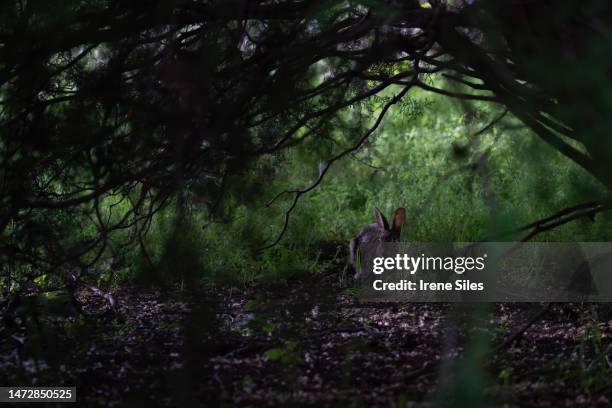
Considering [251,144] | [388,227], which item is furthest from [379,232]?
[251,144]

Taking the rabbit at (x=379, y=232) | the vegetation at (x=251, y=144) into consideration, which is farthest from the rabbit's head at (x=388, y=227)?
the vegetation at (x=251, y=144)

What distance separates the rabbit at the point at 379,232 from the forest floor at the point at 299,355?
0.46m

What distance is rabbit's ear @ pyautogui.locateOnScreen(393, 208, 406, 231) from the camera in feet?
12.6

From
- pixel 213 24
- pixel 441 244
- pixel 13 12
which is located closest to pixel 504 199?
pixel 441 244

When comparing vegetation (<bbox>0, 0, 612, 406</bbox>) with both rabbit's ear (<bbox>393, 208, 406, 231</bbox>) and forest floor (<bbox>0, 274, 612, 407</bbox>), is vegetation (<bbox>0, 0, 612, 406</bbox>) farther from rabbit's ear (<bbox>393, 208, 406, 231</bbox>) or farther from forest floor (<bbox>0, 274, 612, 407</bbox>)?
rabbit's ear (<bbox>393, 208, 406, 231</bbox>)

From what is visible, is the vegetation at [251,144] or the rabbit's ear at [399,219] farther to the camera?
the rabbit's ear at [399,219]

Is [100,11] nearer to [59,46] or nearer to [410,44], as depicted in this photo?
[59,46]

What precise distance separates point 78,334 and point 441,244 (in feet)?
6.51

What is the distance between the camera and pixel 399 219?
3.87 meters

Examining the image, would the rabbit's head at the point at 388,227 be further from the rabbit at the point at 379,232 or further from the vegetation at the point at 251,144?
the vegetation at the point at 251,144

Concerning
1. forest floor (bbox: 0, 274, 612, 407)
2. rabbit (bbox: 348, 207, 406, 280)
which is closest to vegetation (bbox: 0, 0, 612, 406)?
forest floor (bbox: 0, 274, 612, 407)

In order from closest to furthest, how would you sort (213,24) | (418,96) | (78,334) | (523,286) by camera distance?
(213,24), (78,334), (523,286), (418,96)

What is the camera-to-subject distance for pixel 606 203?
2168 millimetres

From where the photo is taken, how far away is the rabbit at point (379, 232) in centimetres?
387
